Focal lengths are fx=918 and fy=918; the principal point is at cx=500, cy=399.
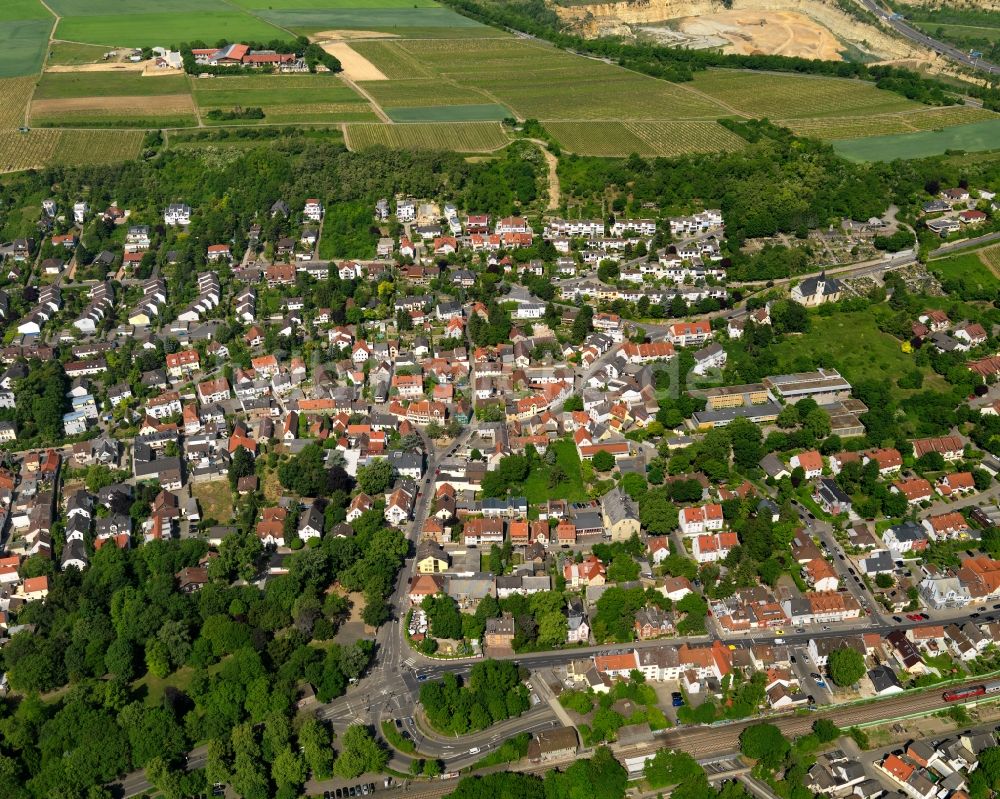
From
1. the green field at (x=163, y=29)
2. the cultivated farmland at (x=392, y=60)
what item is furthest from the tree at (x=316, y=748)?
the green field at (x=163, y=29)

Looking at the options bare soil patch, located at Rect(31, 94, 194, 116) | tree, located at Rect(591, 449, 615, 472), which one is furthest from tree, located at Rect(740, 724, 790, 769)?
bare soil patch, located at Rect(31, 94, 194, 116)

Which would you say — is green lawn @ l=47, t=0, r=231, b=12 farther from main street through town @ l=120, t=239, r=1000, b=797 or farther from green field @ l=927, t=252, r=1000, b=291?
main street through town @ l=120, t=239, r=1000, b=797

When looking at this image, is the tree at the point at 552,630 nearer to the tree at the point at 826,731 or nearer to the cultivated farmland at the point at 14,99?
the tree at the point at 826,731

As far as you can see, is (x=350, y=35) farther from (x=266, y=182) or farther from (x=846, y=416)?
(x=846, y=416)

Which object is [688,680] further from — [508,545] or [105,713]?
[105,713]

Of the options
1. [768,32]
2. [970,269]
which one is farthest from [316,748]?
[768,32]
